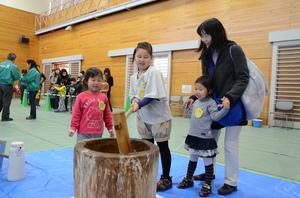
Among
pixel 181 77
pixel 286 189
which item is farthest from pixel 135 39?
pixel 286 189

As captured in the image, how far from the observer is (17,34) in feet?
49.4

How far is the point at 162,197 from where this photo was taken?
1.91 meters

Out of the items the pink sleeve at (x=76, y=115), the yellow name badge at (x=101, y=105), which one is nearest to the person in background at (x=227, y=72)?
the yellow name badge at (x=101, y=105)

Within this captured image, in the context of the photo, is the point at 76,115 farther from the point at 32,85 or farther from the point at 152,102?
the point at 32,85

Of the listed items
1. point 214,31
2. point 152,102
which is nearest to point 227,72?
point 214,31

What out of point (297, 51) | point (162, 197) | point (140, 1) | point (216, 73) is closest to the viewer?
point (162, 197)

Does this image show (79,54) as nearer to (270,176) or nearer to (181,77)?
(181,77)

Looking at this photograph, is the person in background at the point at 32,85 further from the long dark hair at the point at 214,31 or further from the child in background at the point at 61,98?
the long dark hair at the point at 214,31

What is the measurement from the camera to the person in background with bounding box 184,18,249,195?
191 centimetres

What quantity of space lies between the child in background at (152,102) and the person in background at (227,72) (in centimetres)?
47

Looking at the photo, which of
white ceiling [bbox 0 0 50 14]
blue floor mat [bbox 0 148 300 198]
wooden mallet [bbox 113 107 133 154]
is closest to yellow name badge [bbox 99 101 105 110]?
blue floor mat [bbox 0 148 300 198]

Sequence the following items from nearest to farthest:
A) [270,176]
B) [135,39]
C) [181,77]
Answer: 1. [270,176]
2. [181,77]
3. [135,39]

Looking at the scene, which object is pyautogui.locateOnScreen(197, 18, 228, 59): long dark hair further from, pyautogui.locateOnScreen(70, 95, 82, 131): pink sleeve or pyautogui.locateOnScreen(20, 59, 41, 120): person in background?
pyautogui.locateOnScreen(20, 59, 41, 120): person in background

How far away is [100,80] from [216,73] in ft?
3.68
